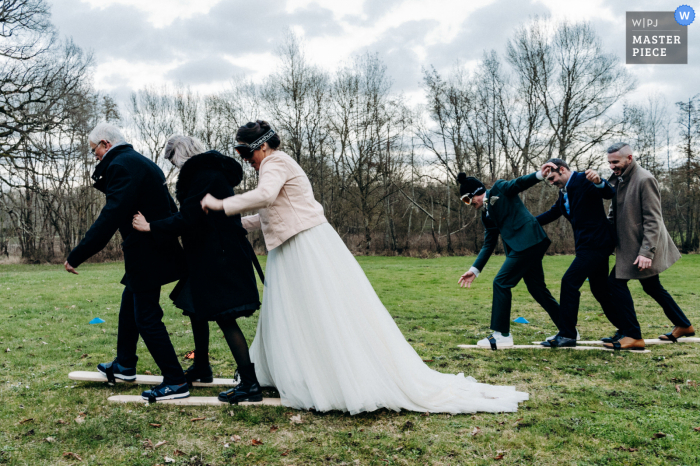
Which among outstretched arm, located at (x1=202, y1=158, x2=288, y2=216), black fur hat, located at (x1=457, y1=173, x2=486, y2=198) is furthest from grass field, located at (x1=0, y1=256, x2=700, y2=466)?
black fur hat, located at (x1=457, y1=173, x2=486, y2=198)

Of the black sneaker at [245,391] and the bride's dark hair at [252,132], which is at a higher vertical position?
the bride's dark hair at [252,132]

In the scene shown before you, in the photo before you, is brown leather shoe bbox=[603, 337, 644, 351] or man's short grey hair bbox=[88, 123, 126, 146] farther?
brown leather shoe bbox=[603, 337, 644, 351]

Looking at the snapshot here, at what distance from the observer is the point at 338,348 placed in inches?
137

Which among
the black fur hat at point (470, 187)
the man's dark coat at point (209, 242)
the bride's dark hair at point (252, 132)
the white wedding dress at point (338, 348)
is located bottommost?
the white wedding dress at point (338, 348)

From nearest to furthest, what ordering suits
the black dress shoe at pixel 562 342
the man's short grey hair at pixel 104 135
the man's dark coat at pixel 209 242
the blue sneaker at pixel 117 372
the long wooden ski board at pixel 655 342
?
the man's dark coat at pixel 209 242, the man's short grey hair at pixel 104 135, the blue sneaker at pixel 117 372, the black dress shoe at pixel 562 342, the long wooden ski board at pixel 655 342

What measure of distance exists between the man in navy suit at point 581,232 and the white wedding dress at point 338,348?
7.50 feet

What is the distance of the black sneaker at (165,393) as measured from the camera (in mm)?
3797

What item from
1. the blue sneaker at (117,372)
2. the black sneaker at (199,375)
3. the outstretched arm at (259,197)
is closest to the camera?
the outstretched arm at (259,197)

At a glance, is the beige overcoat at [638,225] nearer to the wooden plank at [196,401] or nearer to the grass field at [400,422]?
the grass field at [400,422]

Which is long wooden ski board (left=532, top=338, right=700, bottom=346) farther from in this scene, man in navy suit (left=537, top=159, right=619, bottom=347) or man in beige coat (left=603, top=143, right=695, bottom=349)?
man in navy suit (left=537, top=159, right=619, bottom=347)

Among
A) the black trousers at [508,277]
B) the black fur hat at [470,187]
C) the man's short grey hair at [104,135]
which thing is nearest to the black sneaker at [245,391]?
the man's short grey hair at [104,135]

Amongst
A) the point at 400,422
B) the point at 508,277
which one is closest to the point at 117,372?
the point at 400,422

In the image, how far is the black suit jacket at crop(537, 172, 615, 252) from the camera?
5.44m

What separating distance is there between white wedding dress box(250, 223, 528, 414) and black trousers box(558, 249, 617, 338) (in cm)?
227
